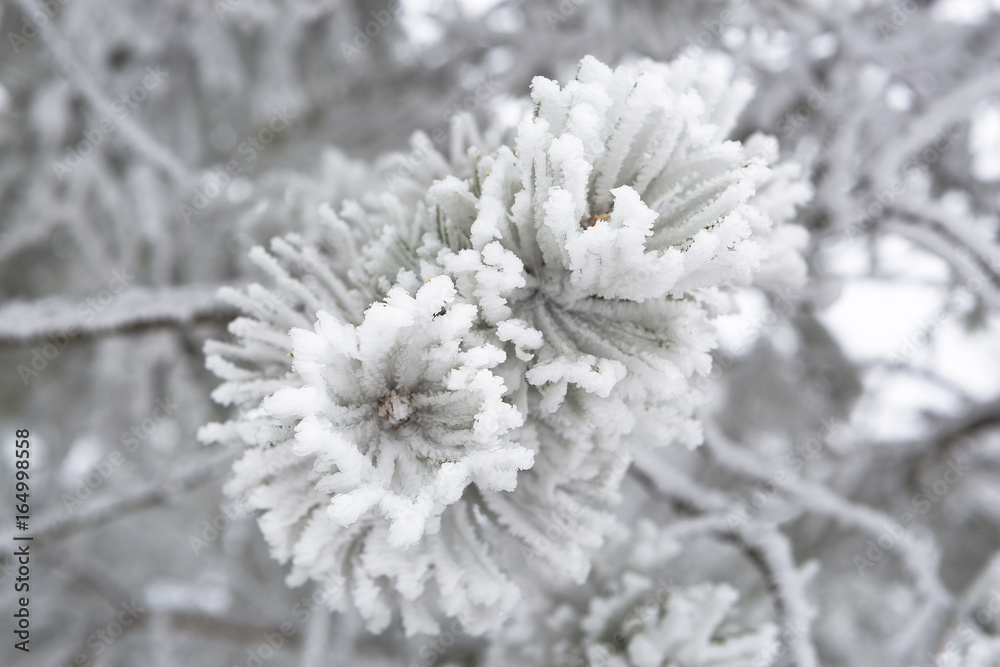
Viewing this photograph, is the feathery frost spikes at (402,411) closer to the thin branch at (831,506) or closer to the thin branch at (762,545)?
the thin branch at (762,545)

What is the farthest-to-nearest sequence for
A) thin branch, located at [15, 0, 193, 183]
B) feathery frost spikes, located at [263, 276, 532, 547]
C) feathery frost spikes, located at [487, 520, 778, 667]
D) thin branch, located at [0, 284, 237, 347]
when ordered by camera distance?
thin branch, located at [15, 0, 193, 183] < thin branch, located at [0, 284, 237, 347] < feathery frost spikes, located at [487, 520, 778, 667] < feathery frost spikes, located at [263, 276, 532, 547]

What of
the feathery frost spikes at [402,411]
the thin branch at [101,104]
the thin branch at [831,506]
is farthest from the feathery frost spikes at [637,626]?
the thin branch at [101,104]

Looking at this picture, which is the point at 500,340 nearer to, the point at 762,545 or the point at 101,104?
the point at 762,545

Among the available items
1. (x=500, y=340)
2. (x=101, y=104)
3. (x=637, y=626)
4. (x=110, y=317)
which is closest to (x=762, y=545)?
(x=637, y=626)

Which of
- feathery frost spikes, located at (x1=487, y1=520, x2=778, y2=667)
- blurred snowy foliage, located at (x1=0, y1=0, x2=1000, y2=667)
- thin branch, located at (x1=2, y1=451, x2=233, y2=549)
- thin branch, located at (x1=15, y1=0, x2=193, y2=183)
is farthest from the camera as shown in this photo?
thin branch, located at (x1=15, y1=0, x2=193, y2=183)

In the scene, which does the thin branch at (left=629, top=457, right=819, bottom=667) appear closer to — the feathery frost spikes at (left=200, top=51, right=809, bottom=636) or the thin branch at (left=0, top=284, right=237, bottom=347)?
the feathery frost spikes at (left=200, top=51, right=809, bottom=636)

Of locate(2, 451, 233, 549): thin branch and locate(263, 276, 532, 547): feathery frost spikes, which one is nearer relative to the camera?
locate(263, 276, 532, 547): feathery frost spikes

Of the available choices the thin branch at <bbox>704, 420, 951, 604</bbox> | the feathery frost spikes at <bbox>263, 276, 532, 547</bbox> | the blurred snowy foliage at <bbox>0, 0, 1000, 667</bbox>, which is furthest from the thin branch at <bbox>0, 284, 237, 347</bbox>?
the thin branch at <bbox>704, 420, 951, 604</bbox>
